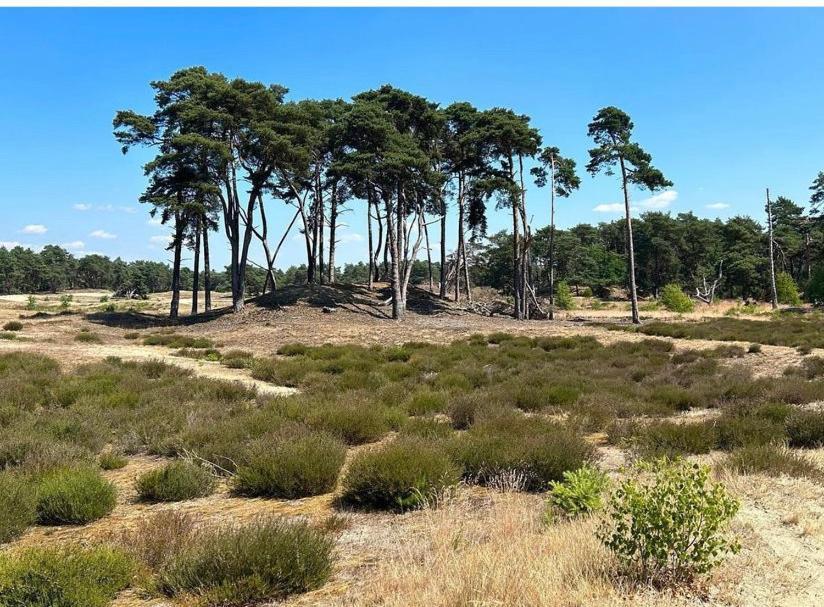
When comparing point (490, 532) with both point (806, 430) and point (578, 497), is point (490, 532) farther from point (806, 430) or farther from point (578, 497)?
point (806, 430)

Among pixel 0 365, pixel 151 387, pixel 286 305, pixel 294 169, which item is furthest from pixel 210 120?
pixel 151 387

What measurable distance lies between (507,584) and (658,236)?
269 ft

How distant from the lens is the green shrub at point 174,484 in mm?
6066

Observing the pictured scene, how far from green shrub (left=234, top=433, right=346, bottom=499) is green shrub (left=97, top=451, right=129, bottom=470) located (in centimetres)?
223

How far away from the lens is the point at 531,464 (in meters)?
6.18

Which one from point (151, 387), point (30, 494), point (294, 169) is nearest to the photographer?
point (30, 494)

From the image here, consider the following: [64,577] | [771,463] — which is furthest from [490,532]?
[771,463]

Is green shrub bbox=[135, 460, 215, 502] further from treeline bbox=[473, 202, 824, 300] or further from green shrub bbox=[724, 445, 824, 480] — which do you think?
treeline bbox=[473, 202, 824, 300]

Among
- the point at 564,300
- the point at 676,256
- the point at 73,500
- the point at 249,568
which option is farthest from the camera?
Answer: the point at 676,256

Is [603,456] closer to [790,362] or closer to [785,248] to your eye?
[790,362]

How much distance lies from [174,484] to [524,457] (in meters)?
4.06

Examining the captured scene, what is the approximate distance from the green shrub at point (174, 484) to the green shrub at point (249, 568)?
2.08 metres

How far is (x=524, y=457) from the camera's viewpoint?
20.5 feet

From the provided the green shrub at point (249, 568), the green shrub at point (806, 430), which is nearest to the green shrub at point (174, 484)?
the green shrub at point (249, 568)
